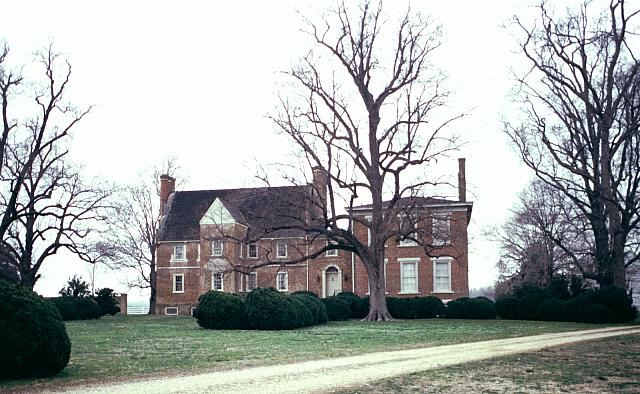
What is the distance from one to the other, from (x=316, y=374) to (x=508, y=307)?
93.3ft

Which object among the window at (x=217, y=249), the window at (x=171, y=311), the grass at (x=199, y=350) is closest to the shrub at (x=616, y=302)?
the grass at (x=199, y=350)

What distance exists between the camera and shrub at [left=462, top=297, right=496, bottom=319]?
40.3 m

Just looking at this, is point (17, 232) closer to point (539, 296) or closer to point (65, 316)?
point (65, 316)

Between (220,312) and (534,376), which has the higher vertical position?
(220,312)

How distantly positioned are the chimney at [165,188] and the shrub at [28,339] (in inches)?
1907

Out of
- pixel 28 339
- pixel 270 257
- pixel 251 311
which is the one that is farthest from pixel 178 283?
pixel 28 339

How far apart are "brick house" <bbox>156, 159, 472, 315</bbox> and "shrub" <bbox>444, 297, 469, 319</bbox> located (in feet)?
12.0

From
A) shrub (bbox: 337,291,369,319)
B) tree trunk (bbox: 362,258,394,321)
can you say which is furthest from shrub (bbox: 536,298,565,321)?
shrub (bbox: 337,291,369,319)

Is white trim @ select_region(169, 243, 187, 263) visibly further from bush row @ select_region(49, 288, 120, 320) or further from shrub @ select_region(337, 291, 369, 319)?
shrub @ select_region(337, 291, 369, 319)

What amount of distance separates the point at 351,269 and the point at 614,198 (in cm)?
2220

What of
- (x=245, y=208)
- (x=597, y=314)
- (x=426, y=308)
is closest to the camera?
(x=597, y=314)

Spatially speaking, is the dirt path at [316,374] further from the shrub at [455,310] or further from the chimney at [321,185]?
the shrub at [455,310]

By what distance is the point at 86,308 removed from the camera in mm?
47219

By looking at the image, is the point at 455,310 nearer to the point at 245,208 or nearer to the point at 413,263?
the point at 413,263
